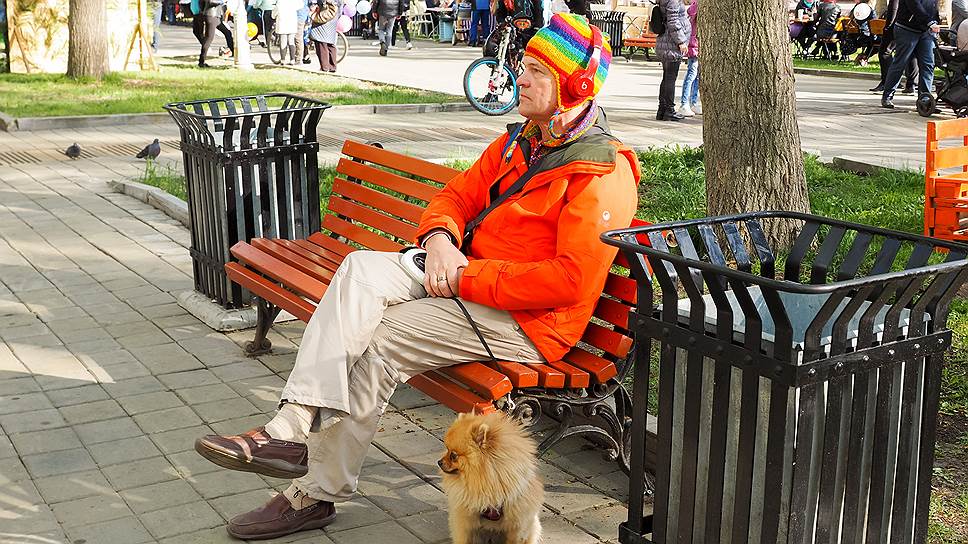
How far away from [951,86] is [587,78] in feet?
36.4

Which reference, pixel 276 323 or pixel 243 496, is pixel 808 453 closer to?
pixel 243 496

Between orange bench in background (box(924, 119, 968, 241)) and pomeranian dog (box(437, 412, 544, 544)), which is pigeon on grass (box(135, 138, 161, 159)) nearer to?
orange bench in background (box(924, 119, 968, 241))

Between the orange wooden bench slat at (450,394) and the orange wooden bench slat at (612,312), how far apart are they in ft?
1.89

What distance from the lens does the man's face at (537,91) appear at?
3873mm

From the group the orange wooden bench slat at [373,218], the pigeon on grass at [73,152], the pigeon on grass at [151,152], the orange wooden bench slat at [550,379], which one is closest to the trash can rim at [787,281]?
the orange wooden bench slat at [550,379]

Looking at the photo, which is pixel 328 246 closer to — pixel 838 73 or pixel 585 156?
pixel 585 156

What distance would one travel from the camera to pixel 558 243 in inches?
145

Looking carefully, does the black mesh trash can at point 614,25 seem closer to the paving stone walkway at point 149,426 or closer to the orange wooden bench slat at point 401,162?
the paving stone walkway at point 149,426

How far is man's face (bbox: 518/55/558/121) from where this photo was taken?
3873mm

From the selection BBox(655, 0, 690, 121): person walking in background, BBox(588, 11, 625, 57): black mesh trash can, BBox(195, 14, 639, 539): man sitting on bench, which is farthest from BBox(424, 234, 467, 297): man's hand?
BBox(588, 11, 625, 57): black mesh trash can

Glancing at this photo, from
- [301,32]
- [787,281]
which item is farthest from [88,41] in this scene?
[787,281]

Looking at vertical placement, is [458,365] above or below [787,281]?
below

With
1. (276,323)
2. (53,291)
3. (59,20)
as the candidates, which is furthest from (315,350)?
(59,20)

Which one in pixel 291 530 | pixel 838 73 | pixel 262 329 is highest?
pixel 838 73
